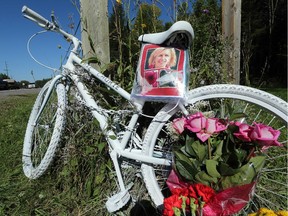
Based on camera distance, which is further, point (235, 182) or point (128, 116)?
point (128, 116)

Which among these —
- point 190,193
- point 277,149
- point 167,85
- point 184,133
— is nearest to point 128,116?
point 167,85

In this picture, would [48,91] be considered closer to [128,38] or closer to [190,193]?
[128,38]

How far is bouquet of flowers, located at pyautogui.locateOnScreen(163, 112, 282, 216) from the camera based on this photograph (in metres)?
0.91

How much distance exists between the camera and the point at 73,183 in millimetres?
1713

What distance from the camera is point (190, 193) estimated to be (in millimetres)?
904

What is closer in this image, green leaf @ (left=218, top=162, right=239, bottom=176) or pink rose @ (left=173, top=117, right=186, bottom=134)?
green leaf @ (left=218, top=162, right=239, bottom=176)

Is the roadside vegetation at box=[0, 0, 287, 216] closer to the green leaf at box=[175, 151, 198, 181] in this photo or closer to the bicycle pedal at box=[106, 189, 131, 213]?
the bicycle pedal at box=[106, 189, 131, 213]

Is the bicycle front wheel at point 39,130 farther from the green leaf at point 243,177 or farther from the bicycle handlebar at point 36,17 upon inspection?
the green leaf at point 243,177

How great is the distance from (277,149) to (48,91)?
1.56m

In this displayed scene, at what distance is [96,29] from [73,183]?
1036 mm

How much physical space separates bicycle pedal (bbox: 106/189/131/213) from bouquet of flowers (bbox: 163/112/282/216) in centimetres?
43

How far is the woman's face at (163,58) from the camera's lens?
1.30 m

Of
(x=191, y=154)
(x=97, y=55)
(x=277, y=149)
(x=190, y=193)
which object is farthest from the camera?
(x=97, y=55)

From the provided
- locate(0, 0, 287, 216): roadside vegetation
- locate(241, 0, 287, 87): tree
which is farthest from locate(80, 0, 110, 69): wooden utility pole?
locate(241, 0, 287, 87): tree
